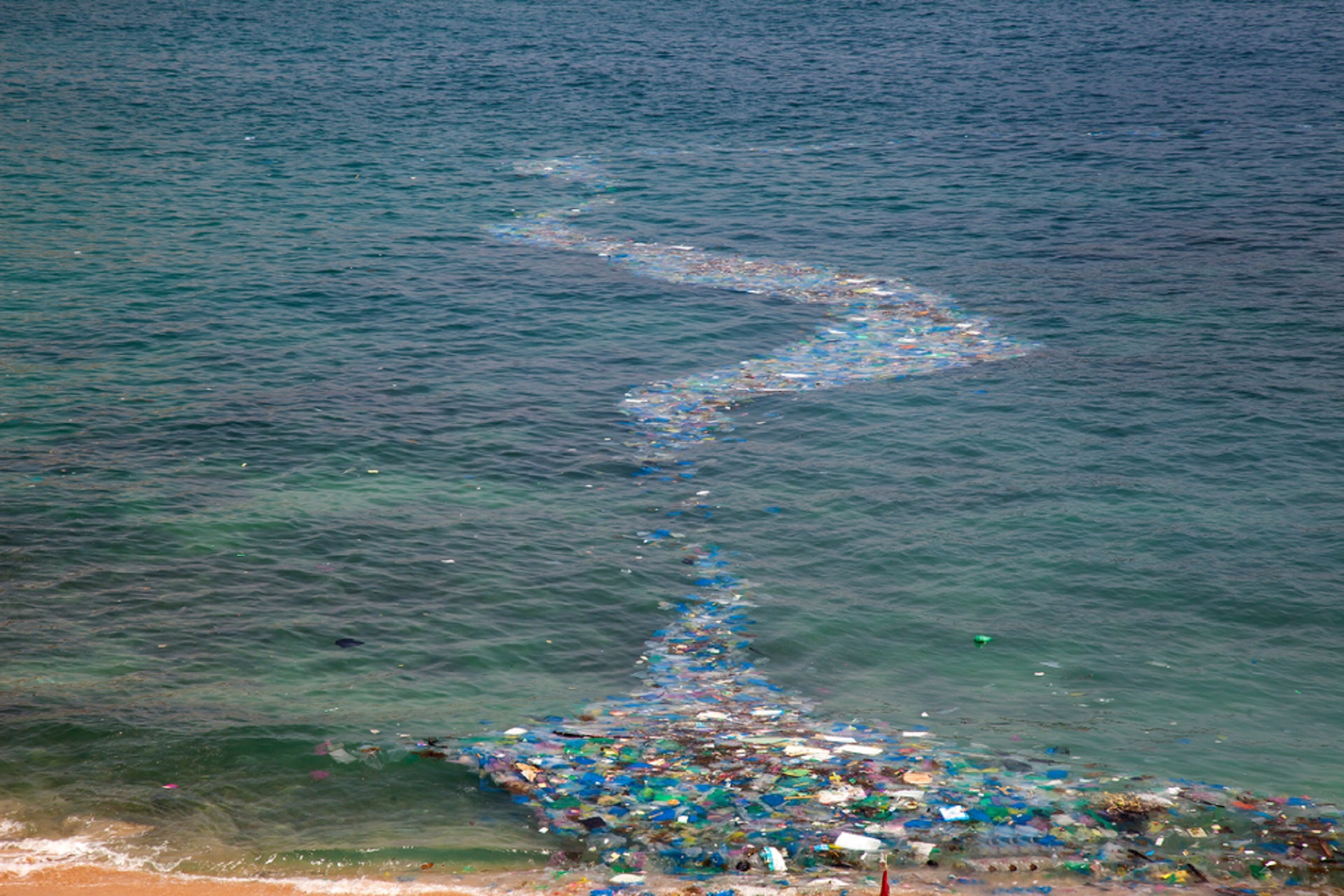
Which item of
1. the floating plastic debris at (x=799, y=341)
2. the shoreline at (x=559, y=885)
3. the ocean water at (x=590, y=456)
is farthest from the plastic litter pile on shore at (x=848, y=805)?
the floating plastic debris at (x=799, y=341)

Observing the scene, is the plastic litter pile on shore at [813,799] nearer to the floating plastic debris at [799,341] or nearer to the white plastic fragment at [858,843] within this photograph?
the white plastic fragment at [858,843]

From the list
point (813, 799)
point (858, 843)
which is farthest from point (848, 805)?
point (858, 843)

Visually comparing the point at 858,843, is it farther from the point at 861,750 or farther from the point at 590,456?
the point at 590,456

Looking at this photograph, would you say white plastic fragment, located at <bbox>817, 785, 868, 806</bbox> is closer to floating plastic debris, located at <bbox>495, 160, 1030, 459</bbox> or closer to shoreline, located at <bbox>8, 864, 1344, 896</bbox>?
shoreline, located at <bbox>8, 864, 1344, 896</bbox>

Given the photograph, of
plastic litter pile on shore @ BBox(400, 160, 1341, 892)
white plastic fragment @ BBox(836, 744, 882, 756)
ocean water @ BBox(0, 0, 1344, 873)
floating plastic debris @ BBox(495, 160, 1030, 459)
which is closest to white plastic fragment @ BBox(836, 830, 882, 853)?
plastic litter pile on shore @ BBox(400, 160, 1341, 892)

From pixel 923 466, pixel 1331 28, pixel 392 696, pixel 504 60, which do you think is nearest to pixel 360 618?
pixel 392 696

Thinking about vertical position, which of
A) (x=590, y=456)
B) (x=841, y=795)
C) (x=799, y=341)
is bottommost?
(x=841, y=795)

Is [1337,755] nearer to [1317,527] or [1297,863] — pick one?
[1297,863]
